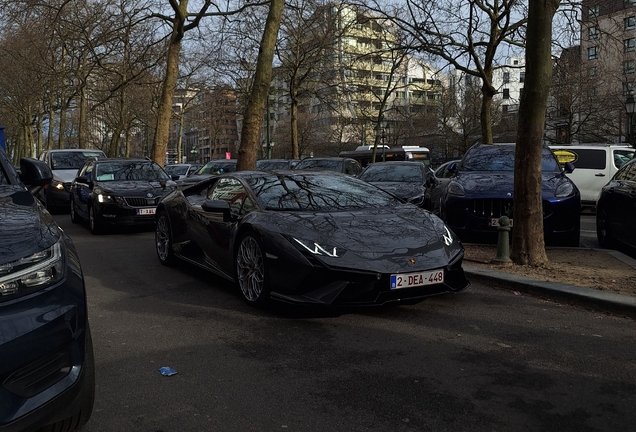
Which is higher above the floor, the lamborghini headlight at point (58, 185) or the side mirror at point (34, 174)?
the side mirror at point (34, 174)

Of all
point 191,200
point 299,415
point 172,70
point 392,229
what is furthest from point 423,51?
point 299,415

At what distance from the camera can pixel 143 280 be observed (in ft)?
24.2

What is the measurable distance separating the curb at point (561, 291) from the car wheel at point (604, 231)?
10.4ft

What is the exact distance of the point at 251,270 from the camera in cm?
580

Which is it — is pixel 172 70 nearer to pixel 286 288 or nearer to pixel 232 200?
pixel 232 200

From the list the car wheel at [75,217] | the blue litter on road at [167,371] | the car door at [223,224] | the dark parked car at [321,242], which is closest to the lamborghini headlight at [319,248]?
the dark parked car at [321,242]

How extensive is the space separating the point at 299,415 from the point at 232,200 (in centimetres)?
364

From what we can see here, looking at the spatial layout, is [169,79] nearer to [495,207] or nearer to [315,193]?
[495,207]

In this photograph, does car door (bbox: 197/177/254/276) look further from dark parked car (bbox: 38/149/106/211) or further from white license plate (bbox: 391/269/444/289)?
dark parked car (bbox: 38/149/106/211)

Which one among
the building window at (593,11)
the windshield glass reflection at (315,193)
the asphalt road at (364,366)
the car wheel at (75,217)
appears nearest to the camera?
the asphalt road at (364,366)

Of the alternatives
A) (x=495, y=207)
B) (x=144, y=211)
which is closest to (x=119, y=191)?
(x=144, y=211)

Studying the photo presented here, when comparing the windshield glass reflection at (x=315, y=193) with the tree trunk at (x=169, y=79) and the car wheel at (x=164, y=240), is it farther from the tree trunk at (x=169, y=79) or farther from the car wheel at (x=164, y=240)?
the tree trunk at (x=169, y=79)

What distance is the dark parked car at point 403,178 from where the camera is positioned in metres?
12.9

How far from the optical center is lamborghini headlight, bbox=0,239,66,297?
252 cm
